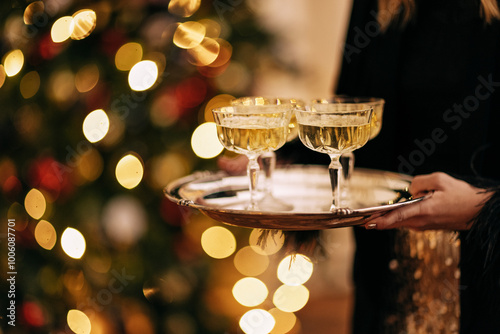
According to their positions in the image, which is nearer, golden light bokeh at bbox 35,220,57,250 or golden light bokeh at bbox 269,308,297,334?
golden light bokeh at bbox 35,220,57,250

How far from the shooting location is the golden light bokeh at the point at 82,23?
1.59 meters

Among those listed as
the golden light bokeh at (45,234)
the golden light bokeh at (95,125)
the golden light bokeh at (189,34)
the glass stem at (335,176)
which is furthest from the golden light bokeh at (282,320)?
the glass stem at (335,176)

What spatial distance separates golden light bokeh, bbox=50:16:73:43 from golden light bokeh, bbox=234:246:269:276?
150 cm

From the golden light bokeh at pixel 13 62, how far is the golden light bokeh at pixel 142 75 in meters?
0.36

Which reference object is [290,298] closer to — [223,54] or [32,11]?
[223,54]

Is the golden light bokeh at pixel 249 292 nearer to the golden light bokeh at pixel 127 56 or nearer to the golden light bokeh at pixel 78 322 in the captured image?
the golden light bokeh at pixel 78 322

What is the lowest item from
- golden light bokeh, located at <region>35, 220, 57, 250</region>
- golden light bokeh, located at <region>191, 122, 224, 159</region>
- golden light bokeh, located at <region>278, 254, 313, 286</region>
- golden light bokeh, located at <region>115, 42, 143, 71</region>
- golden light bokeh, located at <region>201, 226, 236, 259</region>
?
golden light bokeh, located at <region>278, 254, 313, 286</region>

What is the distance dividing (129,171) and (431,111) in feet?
3.26

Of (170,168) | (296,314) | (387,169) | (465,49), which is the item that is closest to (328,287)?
(296,314)

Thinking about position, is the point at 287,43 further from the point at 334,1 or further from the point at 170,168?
the point at 334,1

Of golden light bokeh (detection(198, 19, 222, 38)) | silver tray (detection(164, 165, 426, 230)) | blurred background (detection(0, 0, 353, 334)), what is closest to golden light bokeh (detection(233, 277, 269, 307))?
blurred background (detection(0, 0, 353, 334))

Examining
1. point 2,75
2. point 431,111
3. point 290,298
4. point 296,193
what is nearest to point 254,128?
point 296,193

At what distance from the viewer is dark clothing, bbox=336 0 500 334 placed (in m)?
1.16

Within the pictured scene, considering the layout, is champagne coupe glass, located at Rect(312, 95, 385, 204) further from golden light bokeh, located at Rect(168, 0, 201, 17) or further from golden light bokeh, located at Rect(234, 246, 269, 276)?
golden light bokeh, located at Rect(234, 246, 269, 276)
